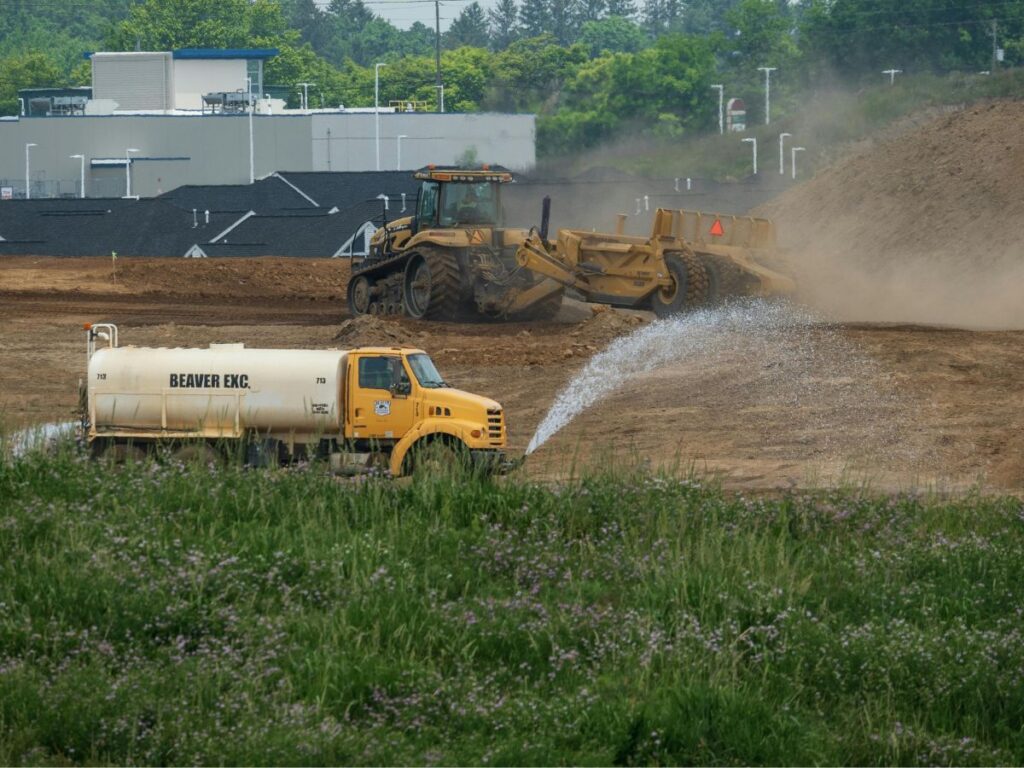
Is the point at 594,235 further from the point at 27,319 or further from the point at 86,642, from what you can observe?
the point at 86,642

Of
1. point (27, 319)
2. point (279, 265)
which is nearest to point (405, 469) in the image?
point (27, 319)

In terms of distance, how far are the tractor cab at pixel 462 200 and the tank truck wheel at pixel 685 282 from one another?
13.1 ft

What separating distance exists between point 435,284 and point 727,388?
8.86 m

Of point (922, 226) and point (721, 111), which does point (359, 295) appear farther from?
point (721, 111)

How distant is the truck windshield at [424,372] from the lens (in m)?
17.5

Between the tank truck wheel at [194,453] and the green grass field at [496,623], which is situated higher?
the tank truck wheel at [194,453]

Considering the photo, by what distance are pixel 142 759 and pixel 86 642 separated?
1.44 metres

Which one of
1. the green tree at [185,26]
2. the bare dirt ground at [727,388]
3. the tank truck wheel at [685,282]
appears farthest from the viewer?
the green tree at [185,26]

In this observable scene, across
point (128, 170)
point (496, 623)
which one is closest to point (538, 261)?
point (496, 623)

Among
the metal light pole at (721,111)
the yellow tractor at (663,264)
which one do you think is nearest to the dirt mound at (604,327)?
the yellow tractor at (663,264)

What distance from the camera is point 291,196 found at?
64.3 m

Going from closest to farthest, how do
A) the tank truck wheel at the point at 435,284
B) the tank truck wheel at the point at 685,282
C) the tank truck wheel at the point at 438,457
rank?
the tank truck wheel at the point at 438,457 → the tank truck wheel at the point at 685,282 → the tank truck wheel at the point at 435,284

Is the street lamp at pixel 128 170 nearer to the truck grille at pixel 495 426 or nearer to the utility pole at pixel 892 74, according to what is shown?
the utility pole at pixel 892 74

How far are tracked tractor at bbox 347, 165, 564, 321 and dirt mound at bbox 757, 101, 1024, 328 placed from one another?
502cm
